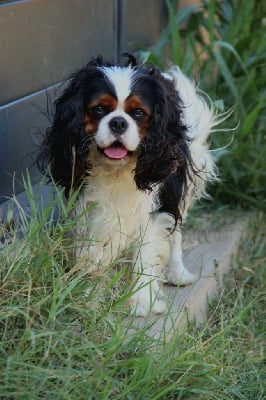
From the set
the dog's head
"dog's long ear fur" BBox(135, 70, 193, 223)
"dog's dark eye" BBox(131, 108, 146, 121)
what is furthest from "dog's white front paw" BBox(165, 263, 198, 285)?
"dog's dark eye" BBox(131, 108, 146, 121)

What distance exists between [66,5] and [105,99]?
138cm

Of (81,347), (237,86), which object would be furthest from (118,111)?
(237,86)

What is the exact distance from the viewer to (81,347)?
2957 millimetres

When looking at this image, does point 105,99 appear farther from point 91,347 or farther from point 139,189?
point 91,347

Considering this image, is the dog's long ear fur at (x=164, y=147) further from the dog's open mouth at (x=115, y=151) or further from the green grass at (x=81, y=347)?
the green grass at (x=81, y=347)

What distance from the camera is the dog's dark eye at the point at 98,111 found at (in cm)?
355

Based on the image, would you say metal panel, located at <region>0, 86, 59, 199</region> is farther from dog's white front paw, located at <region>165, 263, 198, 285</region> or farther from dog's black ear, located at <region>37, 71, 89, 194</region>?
dog's white front paw, located at <region>165, 263, 198, 285</region>

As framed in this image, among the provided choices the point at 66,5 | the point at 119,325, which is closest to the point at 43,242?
the point at 119,325

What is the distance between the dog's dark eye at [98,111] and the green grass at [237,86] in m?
1.56

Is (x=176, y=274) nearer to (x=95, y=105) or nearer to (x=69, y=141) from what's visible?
(x=69, y=141)

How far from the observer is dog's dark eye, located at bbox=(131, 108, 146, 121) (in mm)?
3570

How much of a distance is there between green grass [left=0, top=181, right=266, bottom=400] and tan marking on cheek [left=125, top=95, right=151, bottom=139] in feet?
1.39

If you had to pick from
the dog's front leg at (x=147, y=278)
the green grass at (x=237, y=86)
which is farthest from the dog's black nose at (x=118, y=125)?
the green grass at (x=237, y=86)

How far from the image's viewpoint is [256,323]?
420cm
